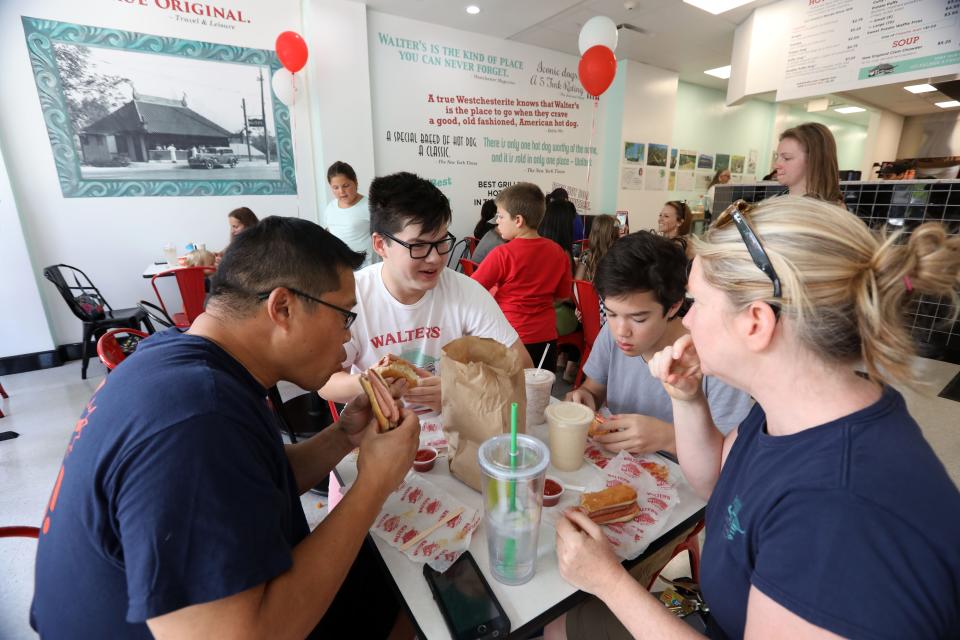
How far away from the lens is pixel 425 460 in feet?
3.82

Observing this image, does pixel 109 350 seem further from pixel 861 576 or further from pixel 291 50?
pixel 291 50

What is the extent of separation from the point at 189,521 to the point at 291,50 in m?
4.76

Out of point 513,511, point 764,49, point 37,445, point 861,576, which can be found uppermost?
point 764,49

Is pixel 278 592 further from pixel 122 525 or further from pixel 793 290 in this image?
pixel 793 290

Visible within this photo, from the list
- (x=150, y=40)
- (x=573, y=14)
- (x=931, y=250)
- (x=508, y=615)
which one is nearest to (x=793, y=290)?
(x=931, y=250)

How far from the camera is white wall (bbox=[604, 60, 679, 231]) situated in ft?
21.9

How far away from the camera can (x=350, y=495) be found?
2.69ft

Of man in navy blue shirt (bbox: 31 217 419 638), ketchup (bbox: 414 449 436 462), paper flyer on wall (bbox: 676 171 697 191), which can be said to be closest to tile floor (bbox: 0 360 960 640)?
man in navy blue shirt (bbox: 31 217 419 638)

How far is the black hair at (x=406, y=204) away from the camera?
1588 mm

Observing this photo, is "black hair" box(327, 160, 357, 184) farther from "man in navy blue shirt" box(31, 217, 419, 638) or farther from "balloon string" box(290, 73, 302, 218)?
"man in navy blue shirt" box(31, 217, 419, 638)

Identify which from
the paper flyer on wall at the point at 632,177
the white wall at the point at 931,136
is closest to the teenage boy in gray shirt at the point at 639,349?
the paper flyer on wall at the point at 632,177

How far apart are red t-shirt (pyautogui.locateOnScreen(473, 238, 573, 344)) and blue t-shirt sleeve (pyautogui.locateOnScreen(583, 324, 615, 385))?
1158mm

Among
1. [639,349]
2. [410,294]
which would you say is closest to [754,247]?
[639,349]

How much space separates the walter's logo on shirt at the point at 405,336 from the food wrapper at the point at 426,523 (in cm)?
68
